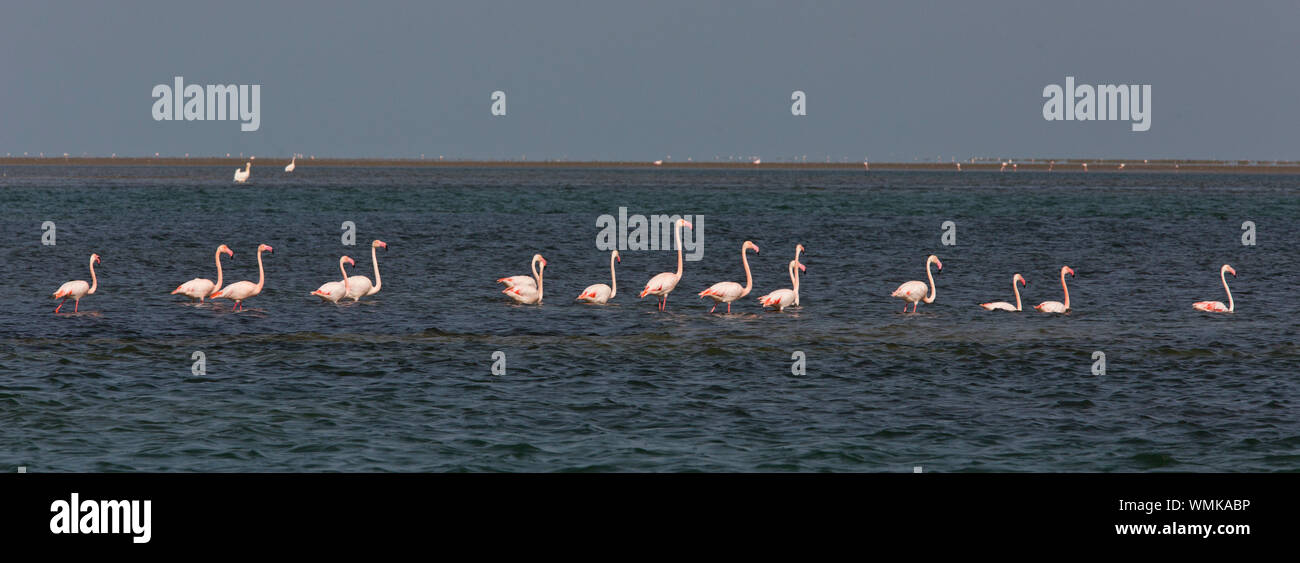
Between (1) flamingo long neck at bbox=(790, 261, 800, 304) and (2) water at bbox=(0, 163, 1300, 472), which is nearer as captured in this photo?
(2) water at bbox=(0, 163, 1300, 472)

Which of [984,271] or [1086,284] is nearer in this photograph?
[1086,284]

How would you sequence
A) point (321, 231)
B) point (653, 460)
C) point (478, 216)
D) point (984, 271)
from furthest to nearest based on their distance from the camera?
point (478, 216) < point (321, 231) < point (984, 271) < point (653, 460)

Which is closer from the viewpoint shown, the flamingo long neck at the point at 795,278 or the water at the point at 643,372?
the water at the point at 643,372

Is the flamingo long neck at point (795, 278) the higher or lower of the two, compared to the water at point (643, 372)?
higher

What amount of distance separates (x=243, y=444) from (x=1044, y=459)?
8.94 metres

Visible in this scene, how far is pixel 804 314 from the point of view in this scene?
28500 mm

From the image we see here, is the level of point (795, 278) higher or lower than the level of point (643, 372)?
higher

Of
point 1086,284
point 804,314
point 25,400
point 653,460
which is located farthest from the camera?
point 1086,284

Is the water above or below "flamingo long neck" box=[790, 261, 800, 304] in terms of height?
below

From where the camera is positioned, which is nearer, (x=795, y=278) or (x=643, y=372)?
(x=643, y=372)

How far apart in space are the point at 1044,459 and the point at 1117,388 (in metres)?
5.03
